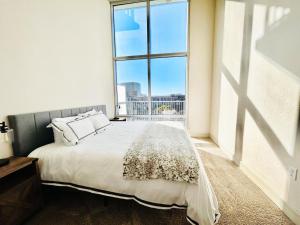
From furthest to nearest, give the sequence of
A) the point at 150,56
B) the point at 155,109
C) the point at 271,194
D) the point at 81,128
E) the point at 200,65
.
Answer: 1. the point at 155,109
2. the point at 150,56
3. the point at 200,65
4. the point at 81,128
5. the point at 271,194

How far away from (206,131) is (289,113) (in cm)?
259

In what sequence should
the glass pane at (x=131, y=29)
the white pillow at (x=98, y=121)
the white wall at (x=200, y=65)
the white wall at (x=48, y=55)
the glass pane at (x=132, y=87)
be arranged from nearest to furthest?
the white wall at (x=48, y=55)
the white pillow at (x=98, y=121)
the white wall at (x=200, y=65)
the glass pane at (x=131, y=29)
the glass pane at (x=132, y=87)

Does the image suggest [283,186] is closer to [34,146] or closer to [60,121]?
[60,121]

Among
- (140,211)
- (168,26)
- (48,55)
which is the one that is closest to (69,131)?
(48,55)

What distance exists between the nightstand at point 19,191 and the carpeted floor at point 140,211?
160 mm

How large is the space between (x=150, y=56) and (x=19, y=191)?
12.2ft

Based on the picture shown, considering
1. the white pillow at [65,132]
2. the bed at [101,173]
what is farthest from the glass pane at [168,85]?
the white pillow at [65,132]

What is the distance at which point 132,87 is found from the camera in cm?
439

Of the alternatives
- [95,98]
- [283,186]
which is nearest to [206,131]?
[283,186]

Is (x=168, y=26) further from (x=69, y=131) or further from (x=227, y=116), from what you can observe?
(x=69, y=131)

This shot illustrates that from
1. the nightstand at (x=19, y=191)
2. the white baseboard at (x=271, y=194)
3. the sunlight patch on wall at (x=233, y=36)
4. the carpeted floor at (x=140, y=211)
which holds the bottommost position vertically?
the carpeted floor at (x=140, y=211)

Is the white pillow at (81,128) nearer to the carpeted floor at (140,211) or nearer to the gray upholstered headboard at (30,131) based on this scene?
the gray upholstered headboard at (30,131)

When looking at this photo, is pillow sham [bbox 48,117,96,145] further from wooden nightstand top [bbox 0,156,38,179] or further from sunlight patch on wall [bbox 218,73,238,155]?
sunlight patch on wall [bbox 218,73,238,155]

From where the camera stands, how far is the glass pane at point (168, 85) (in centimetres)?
408
